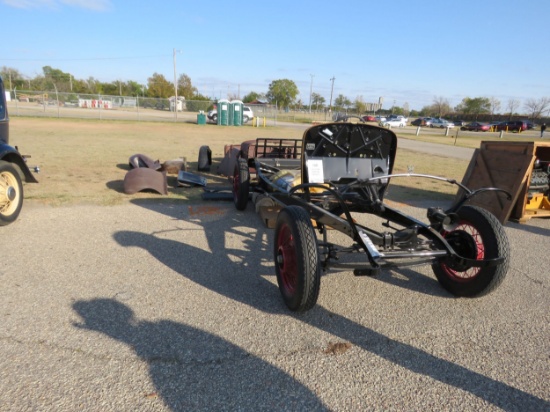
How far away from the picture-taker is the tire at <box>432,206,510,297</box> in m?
3.25

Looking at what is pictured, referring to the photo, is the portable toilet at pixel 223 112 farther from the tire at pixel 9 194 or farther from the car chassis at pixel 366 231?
the car chassis at pixel 366 231

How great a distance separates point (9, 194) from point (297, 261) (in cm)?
452

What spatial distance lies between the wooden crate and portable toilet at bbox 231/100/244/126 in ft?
87.5

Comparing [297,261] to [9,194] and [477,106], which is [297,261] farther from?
[477,106]

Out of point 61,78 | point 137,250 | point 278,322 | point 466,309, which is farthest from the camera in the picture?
point 61,78

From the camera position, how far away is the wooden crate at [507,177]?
6.23 meters

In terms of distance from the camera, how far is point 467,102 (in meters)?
97.6

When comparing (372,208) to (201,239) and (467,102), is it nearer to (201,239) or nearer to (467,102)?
(201,239)

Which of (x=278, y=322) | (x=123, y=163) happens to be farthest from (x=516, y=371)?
(x=123, y=163)

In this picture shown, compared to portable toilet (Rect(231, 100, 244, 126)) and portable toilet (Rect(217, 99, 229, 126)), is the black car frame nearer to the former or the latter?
portable toilet (Rect(217, 99, 229, 126))

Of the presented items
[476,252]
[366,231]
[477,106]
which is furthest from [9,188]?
[477,106]

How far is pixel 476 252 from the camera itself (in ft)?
11.1

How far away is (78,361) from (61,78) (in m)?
116

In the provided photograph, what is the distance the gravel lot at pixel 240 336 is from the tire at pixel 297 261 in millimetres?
221
